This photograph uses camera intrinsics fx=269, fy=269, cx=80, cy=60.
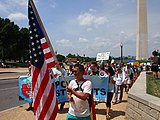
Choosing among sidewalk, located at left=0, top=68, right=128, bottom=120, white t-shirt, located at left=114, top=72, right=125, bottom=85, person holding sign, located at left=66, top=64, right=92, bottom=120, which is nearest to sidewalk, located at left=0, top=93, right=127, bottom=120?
sidewalk, located at left=0, top=68, right=128, bottom=120

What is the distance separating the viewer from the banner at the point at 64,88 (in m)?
9.16

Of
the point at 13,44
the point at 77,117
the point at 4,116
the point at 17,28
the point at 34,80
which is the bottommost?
the point at 4,116

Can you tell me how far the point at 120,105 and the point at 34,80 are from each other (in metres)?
6.73

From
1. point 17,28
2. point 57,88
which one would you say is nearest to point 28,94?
point 57,88

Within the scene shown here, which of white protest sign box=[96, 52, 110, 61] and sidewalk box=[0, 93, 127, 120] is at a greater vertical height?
white protest sign box=[96, 52, 110, 61]

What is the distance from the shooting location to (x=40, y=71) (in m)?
4.31

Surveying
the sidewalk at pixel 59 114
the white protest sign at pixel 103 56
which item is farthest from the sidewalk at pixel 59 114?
the white protest sign at pixel 103 56

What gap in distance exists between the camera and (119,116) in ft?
27.5

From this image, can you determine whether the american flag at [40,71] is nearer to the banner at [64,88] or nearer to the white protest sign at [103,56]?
the banner at [64,88]

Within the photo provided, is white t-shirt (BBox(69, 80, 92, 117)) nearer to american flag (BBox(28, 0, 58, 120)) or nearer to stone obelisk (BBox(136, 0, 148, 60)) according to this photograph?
american flag (BBox(28, 0, 58, 120))

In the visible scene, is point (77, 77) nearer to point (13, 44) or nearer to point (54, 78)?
point (54, 78)

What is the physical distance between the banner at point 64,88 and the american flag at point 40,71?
4.75m

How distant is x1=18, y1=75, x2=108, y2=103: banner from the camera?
9164mm

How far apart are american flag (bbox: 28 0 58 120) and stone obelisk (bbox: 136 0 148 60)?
159ft
